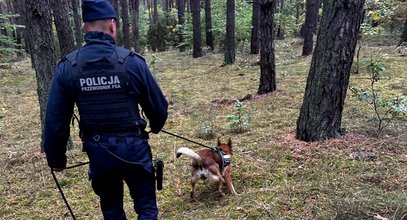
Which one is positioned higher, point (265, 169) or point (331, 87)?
point (331, 87)

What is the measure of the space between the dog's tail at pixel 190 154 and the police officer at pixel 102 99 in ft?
2.77

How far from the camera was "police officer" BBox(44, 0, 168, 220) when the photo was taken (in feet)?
8.53

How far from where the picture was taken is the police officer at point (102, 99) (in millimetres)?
2600

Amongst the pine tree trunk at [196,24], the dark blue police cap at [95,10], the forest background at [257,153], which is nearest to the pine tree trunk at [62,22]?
the forest background at [257,153]

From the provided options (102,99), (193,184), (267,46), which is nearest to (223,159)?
(193,184)

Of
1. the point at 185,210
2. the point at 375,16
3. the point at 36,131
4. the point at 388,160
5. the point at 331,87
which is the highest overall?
the point at 375,16

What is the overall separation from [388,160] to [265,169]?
4.67 ft

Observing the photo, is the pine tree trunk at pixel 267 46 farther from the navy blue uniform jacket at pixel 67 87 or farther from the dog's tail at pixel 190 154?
the navy blue uniform jacket at pixel 67 87

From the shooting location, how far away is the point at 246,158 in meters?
5.01

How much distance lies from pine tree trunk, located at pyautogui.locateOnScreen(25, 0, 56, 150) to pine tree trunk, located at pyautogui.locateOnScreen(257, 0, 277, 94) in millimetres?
4891

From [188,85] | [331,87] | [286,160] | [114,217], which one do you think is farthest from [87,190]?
[188,85]

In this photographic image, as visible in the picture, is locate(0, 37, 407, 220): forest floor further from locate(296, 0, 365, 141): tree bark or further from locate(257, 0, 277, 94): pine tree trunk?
locate(257, 0, 277, 94): pine tree trunk

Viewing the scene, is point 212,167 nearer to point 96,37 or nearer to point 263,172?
point 263,172

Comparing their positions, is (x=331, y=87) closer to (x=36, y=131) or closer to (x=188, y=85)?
(x=36, y=131)
